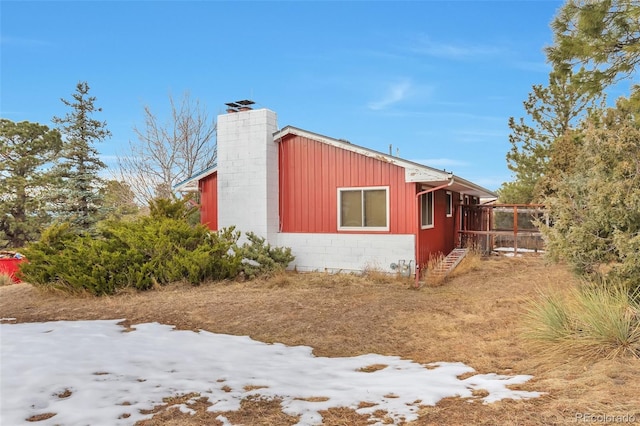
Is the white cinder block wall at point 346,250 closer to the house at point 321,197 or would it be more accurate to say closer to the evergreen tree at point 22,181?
the house at point 321,197

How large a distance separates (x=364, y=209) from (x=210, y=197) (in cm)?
528

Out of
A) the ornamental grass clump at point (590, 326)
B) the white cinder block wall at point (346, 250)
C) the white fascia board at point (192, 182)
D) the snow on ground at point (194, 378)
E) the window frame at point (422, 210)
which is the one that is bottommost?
the snow on ground at point (194, 378)

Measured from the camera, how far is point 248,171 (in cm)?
1276

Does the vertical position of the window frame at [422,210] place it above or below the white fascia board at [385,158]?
below

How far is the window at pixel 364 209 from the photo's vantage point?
38.6 ft

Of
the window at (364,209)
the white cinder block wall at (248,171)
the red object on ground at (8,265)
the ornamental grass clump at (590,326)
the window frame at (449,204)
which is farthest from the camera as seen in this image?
the red object on ground at (8,265)

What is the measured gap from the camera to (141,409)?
3.61m

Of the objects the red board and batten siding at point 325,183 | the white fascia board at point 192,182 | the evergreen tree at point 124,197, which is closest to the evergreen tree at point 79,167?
the evergreen tree at point 124,197

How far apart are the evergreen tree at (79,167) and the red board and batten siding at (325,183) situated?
34.2 ft

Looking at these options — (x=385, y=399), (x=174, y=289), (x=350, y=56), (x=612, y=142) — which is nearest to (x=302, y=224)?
(x=174, y=289)

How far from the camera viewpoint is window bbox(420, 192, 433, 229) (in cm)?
1247

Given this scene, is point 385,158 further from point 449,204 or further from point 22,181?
point 22,181

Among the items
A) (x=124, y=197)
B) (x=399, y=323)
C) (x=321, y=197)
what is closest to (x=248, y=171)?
(x=321, y=197)

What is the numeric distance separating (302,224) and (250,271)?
2.34 metres
